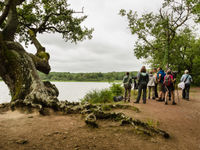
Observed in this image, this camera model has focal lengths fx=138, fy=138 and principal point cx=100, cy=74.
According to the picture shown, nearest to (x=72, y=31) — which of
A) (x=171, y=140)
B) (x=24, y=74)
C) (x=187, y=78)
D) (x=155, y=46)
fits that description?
(x=24, y=74)

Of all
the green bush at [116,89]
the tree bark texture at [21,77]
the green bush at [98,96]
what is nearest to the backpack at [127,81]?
the green bush at [98,96]

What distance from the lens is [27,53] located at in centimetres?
845

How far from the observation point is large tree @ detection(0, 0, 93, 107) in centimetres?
630

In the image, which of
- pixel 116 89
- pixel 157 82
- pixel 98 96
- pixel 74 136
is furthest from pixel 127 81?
pixel 74 136

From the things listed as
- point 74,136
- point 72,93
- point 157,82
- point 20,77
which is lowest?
point 72,93

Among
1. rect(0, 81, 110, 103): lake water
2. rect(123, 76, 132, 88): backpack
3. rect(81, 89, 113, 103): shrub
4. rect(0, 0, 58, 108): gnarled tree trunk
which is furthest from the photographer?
rect(0, 81, 110, 103): lake water

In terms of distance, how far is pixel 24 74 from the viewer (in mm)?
6723

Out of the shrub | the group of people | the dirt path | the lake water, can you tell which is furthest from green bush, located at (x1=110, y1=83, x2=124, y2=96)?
the dirt path

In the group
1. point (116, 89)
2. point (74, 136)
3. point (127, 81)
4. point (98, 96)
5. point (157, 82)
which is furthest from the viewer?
point (116, 89)

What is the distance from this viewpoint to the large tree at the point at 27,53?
6297 mm

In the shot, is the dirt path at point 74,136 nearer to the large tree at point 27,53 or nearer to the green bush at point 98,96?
the large tree at point 27,53

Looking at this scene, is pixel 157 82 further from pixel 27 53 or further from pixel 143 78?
pixel 27 53

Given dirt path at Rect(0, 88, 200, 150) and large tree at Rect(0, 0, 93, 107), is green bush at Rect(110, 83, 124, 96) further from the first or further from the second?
dirt path at Rect(0, 88, 200, 150)

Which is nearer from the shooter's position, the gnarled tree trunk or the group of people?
the gnarled tree trunk
